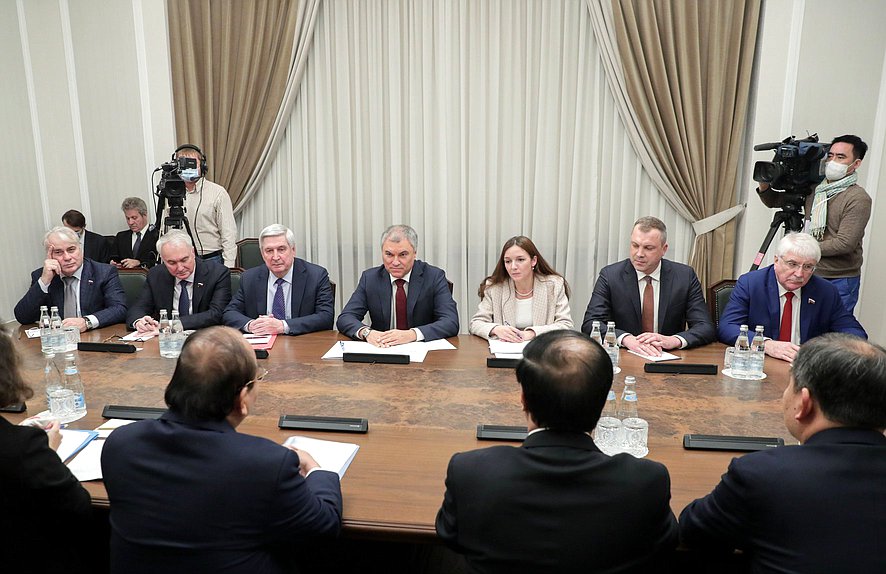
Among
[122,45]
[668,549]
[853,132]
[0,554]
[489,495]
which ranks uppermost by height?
[122,45]

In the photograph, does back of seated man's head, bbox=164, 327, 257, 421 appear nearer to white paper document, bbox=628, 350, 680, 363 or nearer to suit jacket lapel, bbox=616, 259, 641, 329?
white paper document, bbox=628, 350, 680, 363

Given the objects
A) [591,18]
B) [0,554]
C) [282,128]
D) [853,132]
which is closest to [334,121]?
[282,128]

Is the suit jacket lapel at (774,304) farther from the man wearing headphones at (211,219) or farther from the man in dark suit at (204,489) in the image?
the man wearing headphones at (211,219)

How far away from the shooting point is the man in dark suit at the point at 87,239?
5.29m

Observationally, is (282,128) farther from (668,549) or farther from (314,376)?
(668,549)

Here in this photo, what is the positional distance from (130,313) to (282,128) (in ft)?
8.18

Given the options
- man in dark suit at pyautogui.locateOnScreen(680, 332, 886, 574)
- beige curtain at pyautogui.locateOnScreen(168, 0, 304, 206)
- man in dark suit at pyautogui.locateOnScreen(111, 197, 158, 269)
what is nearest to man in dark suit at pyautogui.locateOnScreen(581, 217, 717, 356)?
man in dark suit at pyautogui.locateOnScreen(680, 332, 886, 574)

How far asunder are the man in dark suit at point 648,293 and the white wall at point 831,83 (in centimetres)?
207

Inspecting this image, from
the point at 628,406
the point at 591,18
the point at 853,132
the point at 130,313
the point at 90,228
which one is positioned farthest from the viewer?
the point at 90,228

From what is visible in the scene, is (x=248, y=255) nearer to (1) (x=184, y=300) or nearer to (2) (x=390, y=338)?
(1) (x=184, y=300)

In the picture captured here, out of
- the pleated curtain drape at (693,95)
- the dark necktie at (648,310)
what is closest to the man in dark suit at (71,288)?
the dark necktie at (648,310)

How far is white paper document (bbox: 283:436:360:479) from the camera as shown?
1780mm

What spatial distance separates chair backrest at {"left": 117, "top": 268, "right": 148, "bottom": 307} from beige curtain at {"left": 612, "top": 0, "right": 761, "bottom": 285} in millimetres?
3874

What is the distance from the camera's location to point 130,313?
3477 millimetres
